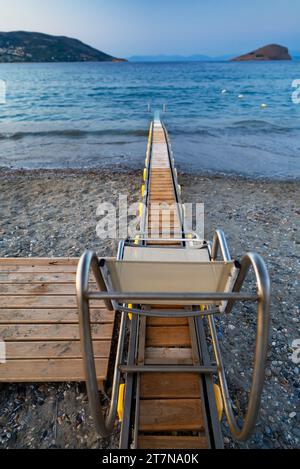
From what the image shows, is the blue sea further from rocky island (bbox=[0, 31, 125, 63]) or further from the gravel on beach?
rocky island (bbox=[0, 31, 125, 63])

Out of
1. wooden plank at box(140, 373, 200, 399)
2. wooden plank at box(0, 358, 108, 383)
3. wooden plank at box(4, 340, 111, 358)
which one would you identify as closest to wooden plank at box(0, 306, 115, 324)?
wooden plank at box(4, 340, 111, 358)

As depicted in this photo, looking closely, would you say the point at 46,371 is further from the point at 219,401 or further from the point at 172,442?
the point at 219,401

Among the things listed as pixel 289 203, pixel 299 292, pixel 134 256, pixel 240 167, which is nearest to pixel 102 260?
pixel 134 256

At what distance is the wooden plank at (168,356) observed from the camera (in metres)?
2.87

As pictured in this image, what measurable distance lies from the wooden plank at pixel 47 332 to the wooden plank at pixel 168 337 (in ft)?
1.68

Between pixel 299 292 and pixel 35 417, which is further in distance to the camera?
pixel 299 292

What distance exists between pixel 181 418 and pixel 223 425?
50 cm

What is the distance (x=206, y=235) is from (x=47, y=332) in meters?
4.00

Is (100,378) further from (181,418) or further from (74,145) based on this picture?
(74,145)

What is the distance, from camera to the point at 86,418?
8.83ft

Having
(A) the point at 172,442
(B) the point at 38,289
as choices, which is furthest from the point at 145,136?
(A) the point at 172,442

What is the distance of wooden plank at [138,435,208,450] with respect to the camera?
90.6 inches

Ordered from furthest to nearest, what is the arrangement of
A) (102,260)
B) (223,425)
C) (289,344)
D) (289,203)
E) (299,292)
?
(289,203), (299,292), (289,344), (223,425), (102,260)

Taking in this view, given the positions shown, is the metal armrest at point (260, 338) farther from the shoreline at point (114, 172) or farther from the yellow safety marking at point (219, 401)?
the shoreline at point (114, 172)
